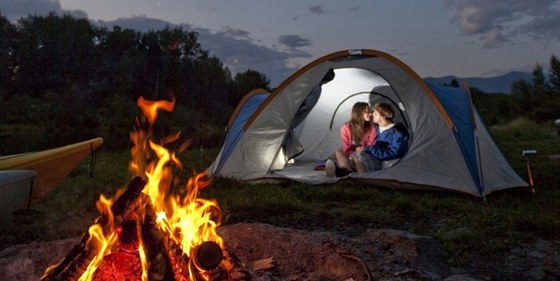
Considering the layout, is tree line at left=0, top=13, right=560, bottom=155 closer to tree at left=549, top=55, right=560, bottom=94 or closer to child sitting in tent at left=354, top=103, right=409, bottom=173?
tree at left=549, top=55, right=560, bottom=94

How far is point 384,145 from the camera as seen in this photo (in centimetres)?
848

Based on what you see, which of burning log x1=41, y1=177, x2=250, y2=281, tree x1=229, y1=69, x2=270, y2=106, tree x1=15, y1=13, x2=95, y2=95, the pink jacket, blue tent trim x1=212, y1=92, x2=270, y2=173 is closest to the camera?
burning log x1=41, y1=177, x2=250, y2=281

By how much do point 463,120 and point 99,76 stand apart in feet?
107

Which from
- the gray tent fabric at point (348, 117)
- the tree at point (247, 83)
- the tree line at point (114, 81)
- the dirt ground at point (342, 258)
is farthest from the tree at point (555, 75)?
the dirt ground at point (342, 258)

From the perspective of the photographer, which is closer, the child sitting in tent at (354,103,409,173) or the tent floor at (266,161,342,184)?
the tent floor at (266,161,342,184)

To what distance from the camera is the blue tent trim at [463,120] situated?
7.37m

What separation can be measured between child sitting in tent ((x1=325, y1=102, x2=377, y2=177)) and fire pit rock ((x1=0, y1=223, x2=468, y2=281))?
4.19 m

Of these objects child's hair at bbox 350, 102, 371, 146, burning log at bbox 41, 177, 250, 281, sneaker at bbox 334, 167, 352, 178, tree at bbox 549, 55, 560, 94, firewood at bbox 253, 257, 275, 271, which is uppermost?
tree at bbox 549, 55, 560, 94

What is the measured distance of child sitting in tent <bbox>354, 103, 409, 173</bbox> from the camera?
27.4ft

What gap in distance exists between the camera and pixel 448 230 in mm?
5547

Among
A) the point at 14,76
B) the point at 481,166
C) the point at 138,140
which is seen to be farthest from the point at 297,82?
the point at 14,76

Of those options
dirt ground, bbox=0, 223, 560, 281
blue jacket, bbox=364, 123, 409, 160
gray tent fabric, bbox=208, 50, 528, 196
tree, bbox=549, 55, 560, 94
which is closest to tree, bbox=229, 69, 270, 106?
tree, bbox=549, 55, 560, 94

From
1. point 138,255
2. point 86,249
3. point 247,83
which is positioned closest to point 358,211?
point 138,255

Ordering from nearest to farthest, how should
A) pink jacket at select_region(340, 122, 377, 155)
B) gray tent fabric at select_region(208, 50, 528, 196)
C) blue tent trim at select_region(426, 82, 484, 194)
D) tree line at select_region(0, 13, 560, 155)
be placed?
blue tent trim at select_region(426, 82, 484, 194) < gray tent fabric at select_region(208, 50, 528, 196) < pink jacket at select_region(340, 122, 377, 155) < tree line at select_region(0, 13, 560, 155)
